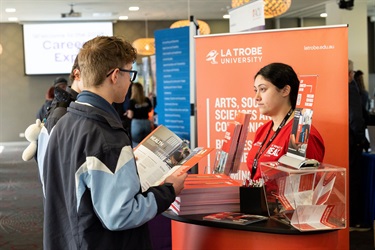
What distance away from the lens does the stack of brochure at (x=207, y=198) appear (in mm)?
2400

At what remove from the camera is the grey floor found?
208 inches

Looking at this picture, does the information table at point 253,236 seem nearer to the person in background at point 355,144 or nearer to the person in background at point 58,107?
the person in background at point 58,107

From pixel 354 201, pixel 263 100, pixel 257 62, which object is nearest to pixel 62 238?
pixel 263 100

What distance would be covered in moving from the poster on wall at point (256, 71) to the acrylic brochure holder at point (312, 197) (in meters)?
1.14

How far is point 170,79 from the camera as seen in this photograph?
23.2ft

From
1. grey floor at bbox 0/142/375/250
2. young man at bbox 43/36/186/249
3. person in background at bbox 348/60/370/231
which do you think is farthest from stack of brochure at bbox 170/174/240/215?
person in background at bbox 348/60/370/231

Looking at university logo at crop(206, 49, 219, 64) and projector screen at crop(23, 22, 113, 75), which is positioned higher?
projector screen at crop(23, 22, 113, 75)

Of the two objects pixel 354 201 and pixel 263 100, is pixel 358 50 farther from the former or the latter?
pixel 263 100

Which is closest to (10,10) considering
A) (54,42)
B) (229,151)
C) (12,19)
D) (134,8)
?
(12,19)

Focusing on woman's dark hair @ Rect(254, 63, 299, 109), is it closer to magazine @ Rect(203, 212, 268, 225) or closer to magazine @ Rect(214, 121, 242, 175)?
magazine @ Rect(214, 121, 242, 175)

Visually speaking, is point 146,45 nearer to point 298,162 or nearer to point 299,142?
point 299,142

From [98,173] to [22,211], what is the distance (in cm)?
555

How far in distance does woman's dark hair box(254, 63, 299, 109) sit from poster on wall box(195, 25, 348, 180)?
0.75 m

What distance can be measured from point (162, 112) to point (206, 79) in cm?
326
